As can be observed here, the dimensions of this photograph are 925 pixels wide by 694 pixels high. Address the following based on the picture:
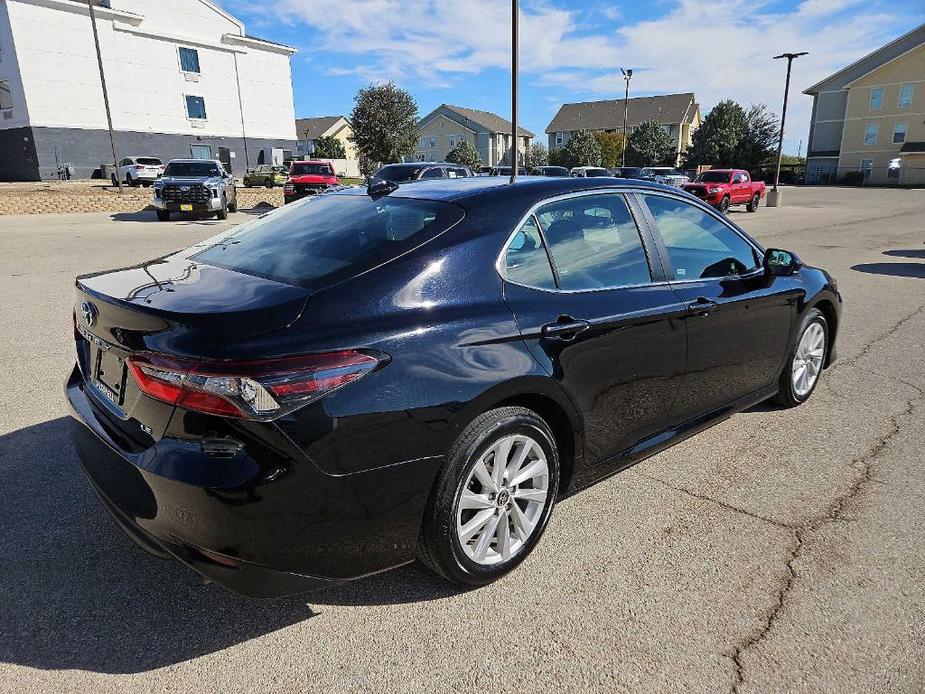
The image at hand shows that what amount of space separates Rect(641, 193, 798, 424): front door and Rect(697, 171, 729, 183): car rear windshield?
2478 centimetres

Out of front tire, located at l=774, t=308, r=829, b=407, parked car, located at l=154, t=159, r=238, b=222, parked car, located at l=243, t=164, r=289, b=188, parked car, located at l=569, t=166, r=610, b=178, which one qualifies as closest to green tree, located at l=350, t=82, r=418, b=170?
parked car, located at l=243, t=164, r=289, b=188

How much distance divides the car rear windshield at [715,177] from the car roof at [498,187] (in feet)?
84.2

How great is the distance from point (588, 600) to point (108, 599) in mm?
1913

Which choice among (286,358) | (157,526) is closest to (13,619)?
(157,526)

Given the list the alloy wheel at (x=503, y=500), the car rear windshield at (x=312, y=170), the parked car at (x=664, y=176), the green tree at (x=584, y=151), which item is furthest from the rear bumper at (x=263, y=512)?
the green tree at (x=584, y=151)

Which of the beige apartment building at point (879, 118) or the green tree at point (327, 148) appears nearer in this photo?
the beige apartment building at point (879, 118)

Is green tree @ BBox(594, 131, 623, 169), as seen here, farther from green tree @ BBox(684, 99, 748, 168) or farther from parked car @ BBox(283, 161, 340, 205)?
parked car @ BBox(283, 161, 340, 205)

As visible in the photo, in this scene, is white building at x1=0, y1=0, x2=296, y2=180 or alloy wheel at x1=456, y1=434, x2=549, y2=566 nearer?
alloy wheel at x1=456, y1=434, x2=549, y2=566

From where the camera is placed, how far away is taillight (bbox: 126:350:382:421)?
204 centimetres

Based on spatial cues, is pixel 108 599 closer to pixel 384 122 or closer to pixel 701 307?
pixel 701 307

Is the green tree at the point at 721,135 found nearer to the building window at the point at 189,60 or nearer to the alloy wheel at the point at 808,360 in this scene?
the building window at the point at 189,60

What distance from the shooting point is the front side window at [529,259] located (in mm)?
2729

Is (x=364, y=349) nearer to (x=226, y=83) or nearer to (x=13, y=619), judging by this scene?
(x=13, y=619)

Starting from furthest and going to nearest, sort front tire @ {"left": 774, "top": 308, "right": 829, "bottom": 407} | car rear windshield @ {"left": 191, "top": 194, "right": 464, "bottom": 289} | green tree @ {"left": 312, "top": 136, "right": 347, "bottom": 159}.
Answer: green tree @ {"left": 312, "top": 136, "right": 347, "bottom": 159} → front tire @ {"left": 774, "top": 308, "right": 829, "bottom": 407} → car rear windshield @ {"left": 191, "top": 194, "right": 464, "bottom": 289}
